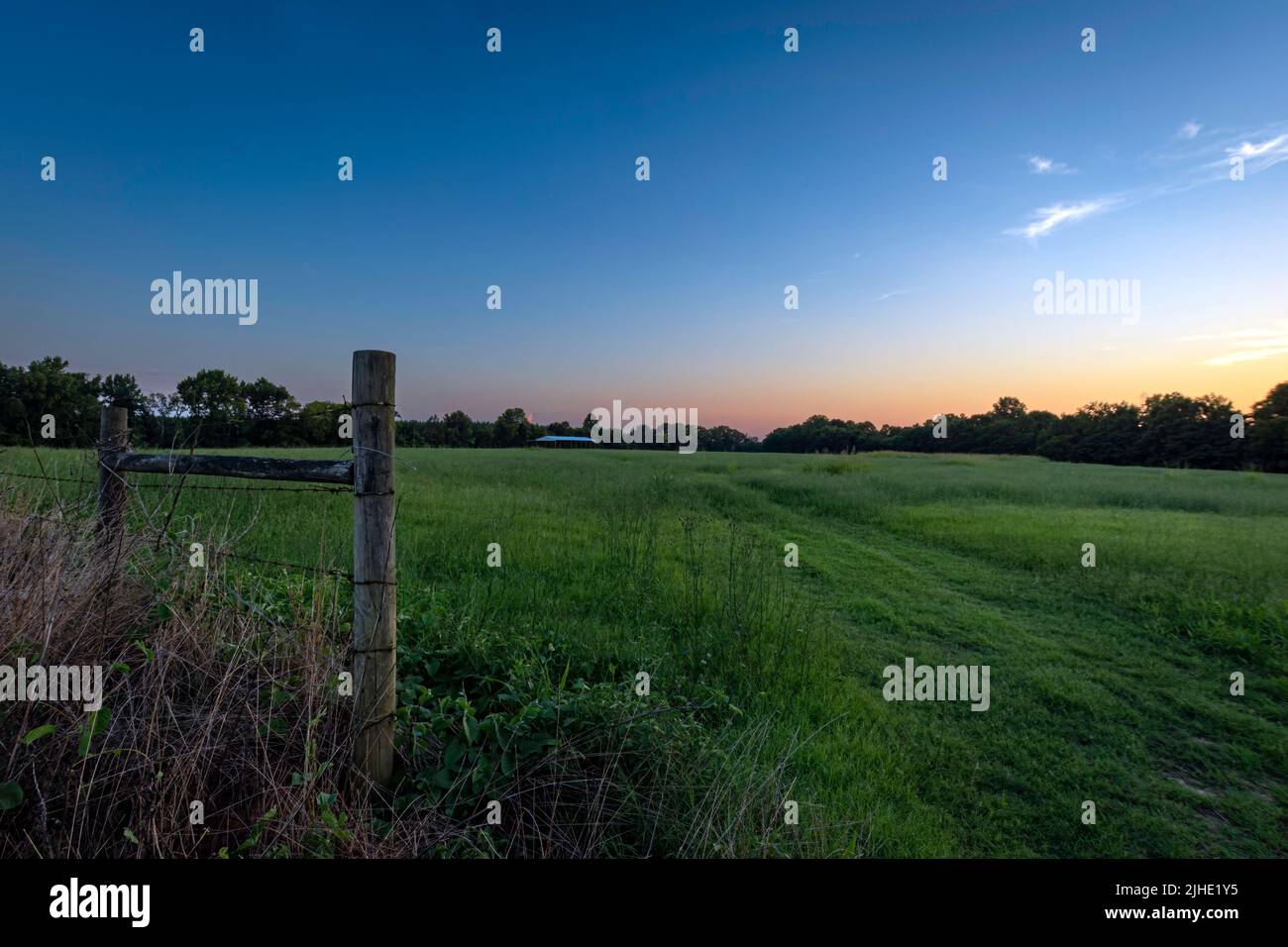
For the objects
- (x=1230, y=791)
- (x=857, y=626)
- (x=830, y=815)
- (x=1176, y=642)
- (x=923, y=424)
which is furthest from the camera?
(x=923, y=424)

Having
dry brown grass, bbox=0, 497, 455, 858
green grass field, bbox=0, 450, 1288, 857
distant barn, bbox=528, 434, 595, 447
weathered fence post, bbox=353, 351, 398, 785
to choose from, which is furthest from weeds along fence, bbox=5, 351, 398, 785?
distant barn, bbox=528, 434, 595, 447

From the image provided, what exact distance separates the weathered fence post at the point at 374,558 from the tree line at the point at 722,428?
0.26 metres

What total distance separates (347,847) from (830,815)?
2.48 meters

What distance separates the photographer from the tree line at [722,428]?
4492 mm

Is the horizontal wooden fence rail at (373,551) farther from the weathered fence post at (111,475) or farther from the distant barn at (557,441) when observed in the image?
the distant barn at (557,441)

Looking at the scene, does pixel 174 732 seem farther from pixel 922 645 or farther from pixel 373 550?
pixel 922 645

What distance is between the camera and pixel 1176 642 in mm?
6883

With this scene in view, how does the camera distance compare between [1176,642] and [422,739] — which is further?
[1176,642]

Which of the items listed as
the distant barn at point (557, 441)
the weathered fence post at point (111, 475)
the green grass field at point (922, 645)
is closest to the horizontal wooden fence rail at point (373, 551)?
the green grass field at point (922, 645)

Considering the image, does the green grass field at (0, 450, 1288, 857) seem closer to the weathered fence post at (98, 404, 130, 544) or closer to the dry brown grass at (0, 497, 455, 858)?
the weathered fence post at (98, 404, 130, 544)

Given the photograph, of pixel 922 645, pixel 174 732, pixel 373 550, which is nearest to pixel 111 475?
pixel 174 732
